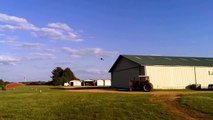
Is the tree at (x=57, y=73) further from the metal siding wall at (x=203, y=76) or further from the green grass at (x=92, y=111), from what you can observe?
the green grass at (x=92, y=111)

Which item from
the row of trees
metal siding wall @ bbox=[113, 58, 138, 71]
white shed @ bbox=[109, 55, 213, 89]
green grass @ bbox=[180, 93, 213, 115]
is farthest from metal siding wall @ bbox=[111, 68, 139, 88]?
the row of trees

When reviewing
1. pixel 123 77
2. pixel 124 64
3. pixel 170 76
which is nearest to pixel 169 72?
pixel 170 76

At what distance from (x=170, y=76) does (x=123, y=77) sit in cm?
959

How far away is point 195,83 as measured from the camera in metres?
38.3

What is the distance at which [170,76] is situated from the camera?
3659 cm

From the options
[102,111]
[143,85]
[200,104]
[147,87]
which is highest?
[143,85]

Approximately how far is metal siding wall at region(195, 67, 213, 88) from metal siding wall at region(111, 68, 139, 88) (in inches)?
388

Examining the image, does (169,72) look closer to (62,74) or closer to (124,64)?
(124,64)

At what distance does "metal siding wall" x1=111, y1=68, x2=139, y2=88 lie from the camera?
38.7 metres

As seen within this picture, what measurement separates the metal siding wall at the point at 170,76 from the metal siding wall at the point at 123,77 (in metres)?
2.89

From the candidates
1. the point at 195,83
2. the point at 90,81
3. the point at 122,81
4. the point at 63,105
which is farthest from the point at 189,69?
the point at 90,81

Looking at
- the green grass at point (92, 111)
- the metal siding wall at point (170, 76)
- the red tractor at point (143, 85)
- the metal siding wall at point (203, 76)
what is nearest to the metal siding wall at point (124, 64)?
the metal siding wall at point (170, 76)

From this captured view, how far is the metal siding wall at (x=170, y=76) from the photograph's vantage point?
35750 mm

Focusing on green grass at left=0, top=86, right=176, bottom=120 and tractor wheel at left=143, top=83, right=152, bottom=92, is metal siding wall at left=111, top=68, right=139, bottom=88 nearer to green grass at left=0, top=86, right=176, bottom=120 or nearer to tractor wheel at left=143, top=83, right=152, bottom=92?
tractor wheel at left=143, top=83, right=152, bottom=92
